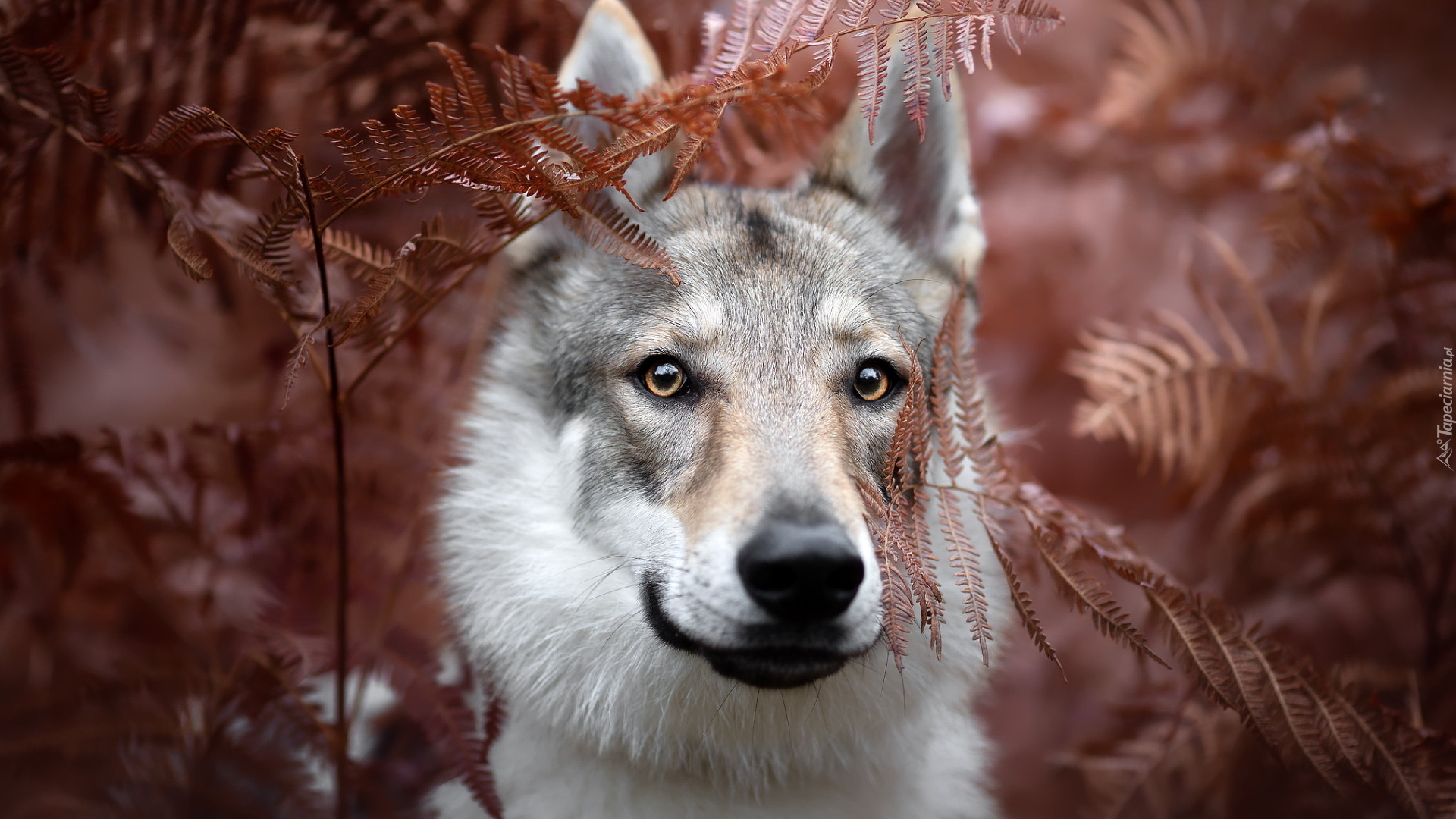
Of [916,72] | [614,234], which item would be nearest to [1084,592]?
[916,72]

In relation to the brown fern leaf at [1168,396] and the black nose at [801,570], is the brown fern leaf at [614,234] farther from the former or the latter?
the brown fern leaf at [1168,396]

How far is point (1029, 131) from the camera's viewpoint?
4.71m

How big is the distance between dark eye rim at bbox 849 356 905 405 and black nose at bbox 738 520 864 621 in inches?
27.0

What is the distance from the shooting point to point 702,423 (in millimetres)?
2531

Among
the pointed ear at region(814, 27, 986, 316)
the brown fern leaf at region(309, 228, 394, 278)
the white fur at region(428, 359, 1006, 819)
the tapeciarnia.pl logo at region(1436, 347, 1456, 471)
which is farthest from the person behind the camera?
the tapeciarnia.pl logo at region(1436, 347, 1456, 471)

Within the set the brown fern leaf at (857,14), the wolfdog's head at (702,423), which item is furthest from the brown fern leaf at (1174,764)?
the brown fern leaf at (857,14)

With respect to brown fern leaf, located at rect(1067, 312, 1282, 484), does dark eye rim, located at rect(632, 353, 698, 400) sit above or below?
below

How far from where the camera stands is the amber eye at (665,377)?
265 cm

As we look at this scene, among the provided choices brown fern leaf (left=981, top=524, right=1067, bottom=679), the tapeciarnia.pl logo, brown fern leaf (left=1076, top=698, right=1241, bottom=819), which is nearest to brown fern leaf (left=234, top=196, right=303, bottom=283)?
brown fern leaf (left=981, top=524, right=1067, bottom=679)

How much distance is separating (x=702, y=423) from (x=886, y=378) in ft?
2.03

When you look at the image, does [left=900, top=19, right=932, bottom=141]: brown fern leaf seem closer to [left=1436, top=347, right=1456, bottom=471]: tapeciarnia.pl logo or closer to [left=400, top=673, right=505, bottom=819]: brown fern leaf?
[left=400, top=673, right=505, bottom=819]: brown fern leaf

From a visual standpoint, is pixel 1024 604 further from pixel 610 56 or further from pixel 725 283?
pixel 610 56

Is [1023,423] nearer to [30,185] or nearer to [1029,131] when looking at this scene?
[1029,131]

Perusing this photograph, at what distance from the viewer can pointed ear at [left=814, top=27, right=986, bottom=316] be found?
3076mm
